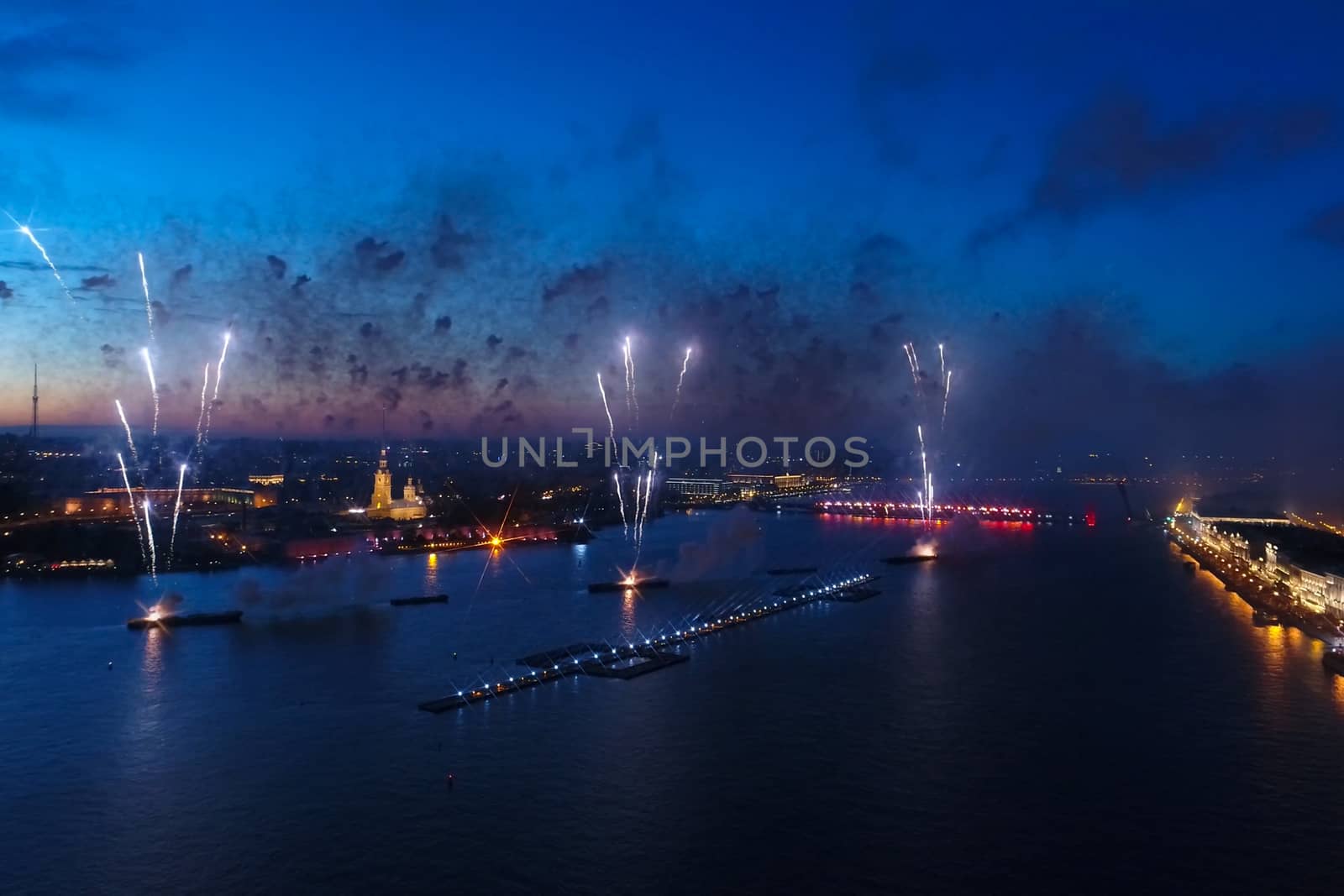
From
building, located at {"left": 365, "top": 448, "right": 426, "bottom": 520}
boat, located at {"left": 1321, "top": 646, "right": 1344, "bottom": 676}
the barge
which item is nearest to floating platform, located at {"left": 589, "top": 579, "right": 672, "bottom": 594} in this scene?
the barge

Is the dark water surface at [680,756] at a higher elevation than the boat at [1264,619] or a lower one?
lower

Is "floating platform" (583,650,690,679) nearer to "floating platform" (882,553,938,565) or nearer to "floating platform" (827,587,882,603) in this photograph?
"floating platform" (827,587,882,603)

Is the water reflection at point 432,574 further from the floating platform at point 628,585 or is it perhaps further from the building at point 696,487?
the building at point 696,487

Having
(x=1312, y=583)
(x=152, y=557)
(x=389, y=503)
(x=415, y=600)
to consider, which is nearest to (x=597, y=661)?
(x=415, y=600)

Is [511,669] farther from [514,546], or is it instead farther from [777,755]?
[514,546]

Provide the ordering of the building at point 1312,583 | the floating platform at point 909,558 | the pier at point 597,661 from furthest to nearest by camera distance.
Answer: the floating platform at point 909,558, the building at point 1312,583, the pier at point 597,661

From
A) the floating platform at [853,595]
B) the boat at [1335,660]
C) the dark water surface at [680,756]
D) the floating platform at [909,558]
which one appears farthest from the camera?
the floating platform at [909,558]

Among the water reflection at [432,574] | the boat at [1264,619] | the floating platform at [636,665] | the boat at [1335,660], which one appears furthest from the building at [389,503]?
the boat at [1335,660]

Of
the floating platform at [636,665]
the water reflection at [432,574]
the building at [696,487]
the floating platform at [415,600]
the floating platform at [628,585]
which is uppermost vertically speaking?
the building at [696,487]
